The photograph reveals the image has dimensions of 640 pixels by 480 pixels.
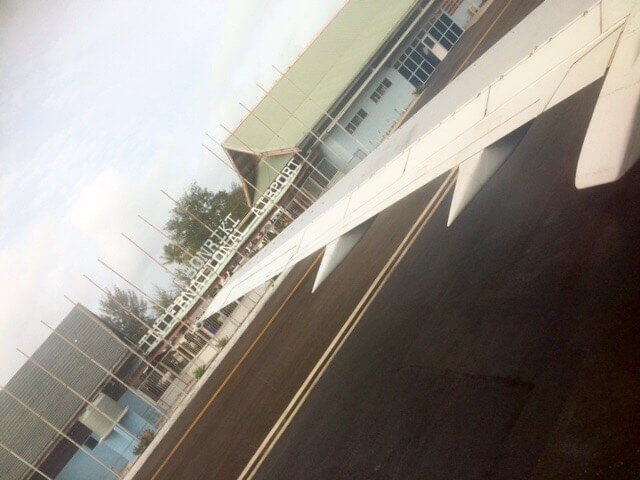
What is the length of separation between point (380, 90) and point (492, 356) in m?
34.3

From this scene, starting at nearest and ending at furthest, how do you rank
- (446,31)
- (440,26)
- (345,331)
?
1. (345,331)
2. (440,26)
3. (446,31)

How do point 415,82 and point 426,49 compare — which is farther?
point 426,49

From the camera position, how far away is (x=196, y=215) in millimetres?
61875

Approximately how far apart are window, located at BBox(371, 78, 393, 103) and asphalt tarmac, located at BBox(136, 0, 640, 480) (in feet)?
84.2

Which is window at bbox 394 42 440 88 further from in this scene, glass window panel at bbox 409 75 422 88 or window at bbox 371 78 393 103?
window at bbox 371 78 393 103

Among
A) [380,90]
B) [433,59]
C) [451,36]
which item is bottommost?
[380,90]

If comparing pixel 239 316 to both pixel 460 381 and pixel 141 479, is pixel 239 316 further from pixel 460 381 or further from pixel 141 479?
pixel 460 381

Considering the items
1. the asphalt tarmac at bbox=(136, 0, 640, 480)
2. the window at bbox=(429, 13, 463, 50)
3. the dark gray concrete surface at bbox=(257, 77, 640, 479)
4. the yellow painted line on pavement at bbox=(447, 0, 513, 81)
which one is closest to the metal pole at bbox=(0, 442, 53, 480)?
the asphalt tarmac at bbox=(136, 0, 640, 480)

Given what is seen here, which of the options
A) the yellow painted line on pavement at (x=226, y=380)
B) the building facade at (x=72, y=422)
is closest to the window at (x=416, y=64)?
the yellow painted line on pavement at (x=226, y=380)

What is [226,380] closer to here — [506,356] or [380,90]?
[506,356]

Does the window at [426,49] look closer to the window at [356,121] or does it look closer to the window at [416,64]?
the window at [416,64]

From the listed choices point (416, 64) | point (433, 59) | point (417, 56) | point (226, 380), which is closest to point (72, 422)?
point (226, 380)

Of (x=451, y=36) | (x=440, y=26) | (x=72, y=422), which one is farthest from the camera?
(x=451, y=36)

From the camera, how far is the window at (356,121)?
125ft
